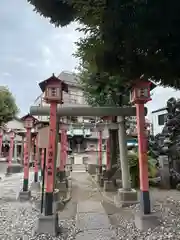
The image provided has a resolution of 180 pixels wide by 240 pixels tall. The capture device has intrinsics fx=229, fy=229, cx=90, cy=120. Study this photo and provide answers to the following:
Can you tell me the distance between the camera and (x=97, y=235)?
3699 millimetres

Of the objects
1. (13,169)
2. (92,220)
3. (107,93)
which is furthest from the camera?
(13,169)

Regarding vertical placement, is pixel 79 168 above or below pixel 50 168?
below

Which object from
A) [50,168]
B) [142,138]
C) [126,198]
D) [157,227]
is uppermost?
[142,138]

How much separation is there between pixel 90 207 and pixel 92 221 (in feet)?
3.93

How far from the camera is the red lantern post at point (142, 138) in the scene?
3.96 m

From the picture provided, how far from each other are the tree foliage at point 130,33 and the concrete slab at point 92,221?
111 inches

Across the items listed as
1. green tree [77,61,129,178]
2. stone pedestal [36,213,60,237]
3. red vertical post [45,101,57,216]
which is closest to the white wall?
Answer: green tree [77,61,129,178]

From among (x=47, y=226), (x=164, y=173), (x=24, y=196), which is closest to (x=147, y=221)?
(x=47, y=226)

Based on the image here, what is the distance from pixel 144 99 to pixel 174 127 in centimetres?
557

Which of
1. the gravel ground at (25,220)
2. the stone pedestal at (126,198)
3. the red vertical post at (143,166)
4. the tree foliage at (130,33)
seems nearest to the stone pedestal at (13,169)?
the gravel ground at (25,220)

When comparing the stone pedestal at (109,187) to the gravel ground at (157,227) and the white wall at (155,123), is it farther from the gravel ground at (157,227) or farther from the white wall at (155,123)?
the white wall at (155,123)

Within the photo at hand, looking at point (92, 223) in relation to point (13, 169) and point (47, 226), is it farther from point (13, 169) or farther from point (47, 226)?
point (13, 169)

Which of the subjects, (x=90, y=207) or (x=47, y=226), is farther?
(x=90, y=207)

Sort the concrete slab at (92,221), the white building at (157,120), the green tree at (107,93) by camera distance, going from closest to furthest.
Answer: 1. the concrete slab at (92,221)
2. the green tree at (107,93)
3. the white building at (157,120)
